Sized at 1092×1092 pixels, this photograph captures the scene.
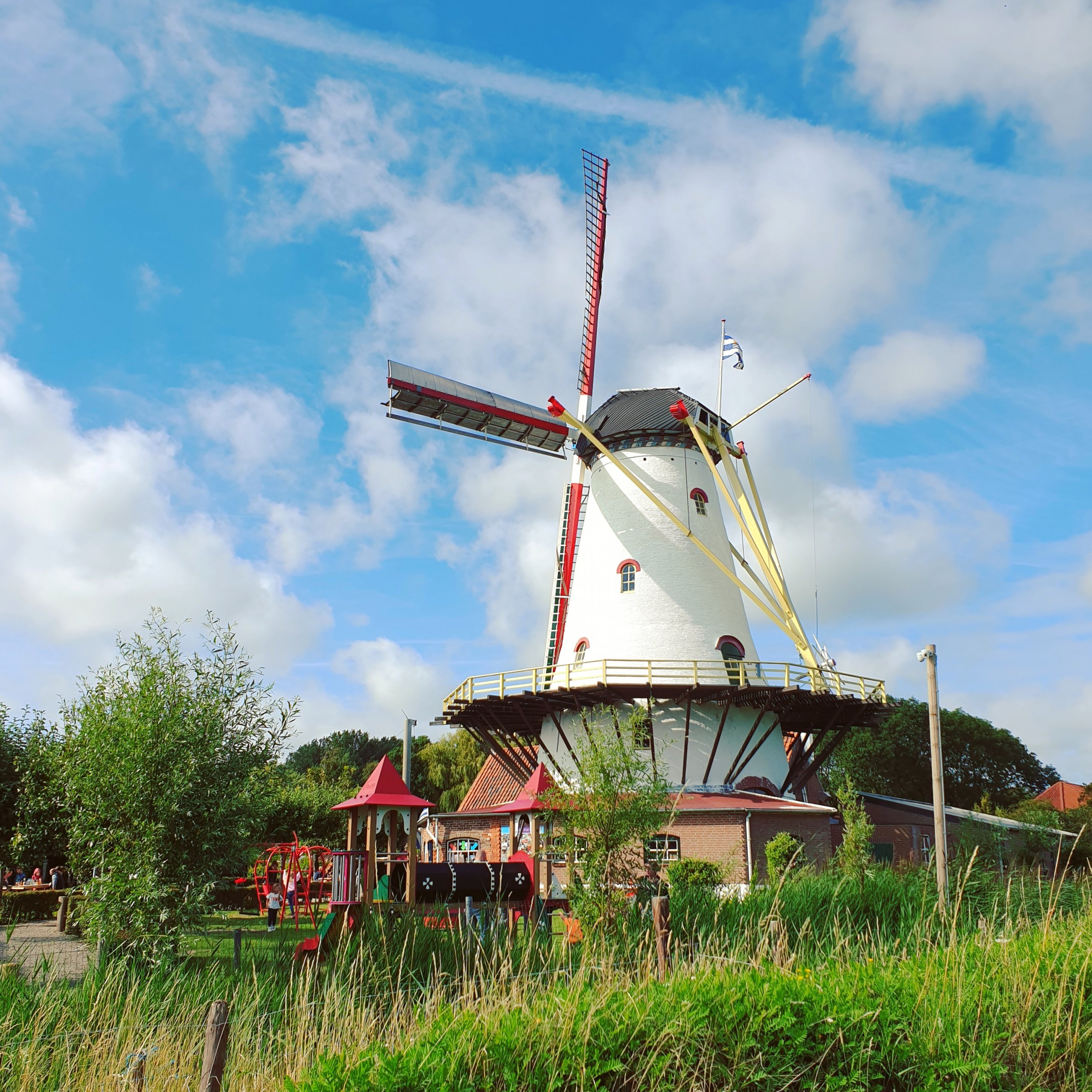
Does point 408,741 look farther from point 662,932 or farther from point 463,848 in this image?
point 662,932

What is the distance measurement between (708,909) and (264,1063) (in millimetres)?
5459

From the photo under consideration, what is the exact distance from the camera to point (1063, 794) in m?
51.2

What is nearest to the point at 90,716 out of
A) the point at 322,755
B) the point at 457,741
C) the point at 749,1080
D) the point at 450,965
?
the point at 450,965

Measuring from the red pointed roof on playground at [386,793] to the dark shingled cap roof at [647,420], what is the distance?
13.7 m

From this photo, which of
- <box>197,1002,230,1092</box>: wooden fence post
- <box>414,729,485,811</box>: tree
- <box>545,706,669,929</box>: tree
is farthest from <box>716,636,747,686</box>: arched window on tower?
<box>414,729,485,811</box>: tree

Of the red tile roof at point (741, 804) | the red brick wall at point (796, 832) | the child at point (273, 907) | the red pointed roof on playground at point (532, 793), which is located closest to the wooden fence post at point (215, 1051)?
the red pointed roof on playground at point (532, 793)

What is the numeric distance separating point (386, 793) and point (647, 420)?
14.6 meters

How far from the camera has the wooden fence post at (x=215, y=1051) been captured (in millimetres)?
4926

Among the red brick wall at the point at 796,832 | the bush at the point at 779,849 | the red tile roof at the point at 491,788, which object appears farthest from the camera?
the red tile roof at the point at 491,788

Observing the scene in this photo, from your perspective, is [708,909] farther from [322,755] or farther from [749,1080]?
[322,755]

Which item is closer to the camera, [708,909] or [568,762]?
[708,909]

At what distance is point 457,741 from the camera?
5234 cm

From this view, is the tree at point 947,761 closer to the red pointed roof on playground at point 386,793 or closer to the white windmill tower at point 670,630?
the white windmill tower at point 670,630

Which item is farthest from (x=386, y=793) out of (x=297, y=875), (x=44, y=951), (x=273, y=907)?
(x=44, y=951)
